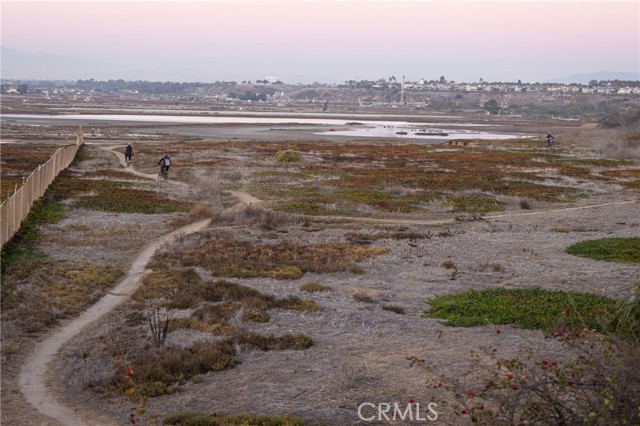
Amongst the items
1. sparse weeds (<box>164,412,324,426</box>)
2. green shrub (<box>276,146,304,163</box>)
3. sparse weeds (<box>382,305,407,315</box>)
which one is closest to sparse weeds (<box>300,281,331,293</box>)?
sparse weeds (<box>382,305,407,315</box>)

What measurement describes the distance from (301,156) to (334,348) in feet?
163

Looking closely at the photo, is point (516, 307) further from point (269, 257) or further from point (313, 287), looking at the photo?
point (269, 257)

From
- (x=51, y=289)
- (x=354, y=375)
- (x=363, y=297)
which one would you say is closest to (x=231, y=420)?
(x=354, y=375)

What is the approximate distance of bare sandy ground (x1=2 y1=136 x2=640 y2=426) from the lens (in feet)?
39.0

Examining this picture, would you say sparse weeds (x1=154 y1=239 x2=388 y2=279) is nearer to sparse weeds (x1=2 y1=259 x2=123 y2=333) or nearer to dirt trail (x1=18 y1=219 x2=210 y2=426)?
dirt trail (x1=18 y1=219 x2=210 y2=426)

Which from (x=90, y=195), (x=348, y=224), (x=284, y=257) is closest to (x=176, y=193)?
(x=90, y=195)

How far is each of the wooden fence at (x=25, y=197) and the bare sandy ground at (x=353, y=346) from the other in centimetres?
154

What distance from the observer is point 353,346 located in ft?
48.3

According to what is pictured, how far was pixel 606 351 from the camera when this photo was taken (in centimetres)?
924

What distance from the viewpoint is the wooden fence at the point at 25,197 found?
22208 millimetres

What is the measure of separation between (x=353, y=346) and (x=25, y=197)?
17929mm

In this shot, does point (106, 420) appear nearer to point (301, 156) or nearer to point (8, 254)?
point (8, 254)

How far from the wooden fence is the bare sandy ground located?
1537mm

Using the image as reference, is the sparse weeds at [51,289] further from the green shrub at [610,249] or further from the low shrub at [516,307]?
the green shrub at [610,249]
